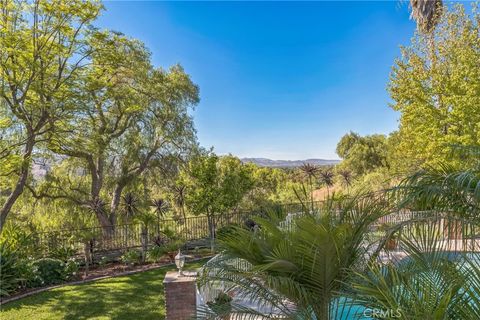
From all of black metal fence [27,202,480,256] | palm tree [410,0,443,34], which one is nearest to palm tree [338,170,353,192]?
palm tree [410,0,443,34]

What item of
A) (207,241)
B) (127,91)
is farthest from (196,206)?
(127,91)

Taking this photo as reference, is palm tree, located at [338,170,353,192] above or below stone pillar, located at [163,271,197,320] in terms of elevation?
above

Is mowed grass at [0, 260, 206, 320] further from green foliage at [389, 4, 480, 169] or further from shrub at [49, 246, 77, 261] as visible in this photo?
green foliage at [389, 4, 480, 169]

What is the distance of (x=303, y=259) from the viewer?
9.46 feet

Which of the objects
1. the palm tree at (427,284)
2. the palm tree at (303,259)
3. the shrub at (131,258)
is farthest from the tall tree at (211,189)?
the palm tree at (427,284)

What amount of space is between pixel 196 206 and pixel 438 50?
528 inches

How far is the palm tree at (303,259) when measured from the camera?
280 cm

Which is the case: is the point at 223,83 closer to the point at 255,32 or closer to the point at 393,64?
the point at 255,32

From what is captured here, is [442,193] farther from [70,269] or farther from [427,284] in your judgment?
[70,269]

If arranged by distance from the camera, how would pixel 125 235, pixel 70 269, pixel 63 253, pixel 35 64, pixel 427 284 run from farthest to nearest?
pixel 125 235 < pixel 63 253 < pixel 35 64 < pixel 70 269 < pixel 427 284

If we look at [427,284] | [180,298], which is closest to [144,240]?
[180,298]

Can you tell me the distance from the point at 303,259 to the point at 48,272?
8814 mm

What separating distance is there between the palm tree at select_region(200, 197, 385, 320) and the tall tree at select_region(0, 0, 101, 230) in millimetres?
9562

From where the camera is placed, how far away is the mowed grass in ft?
21.6
